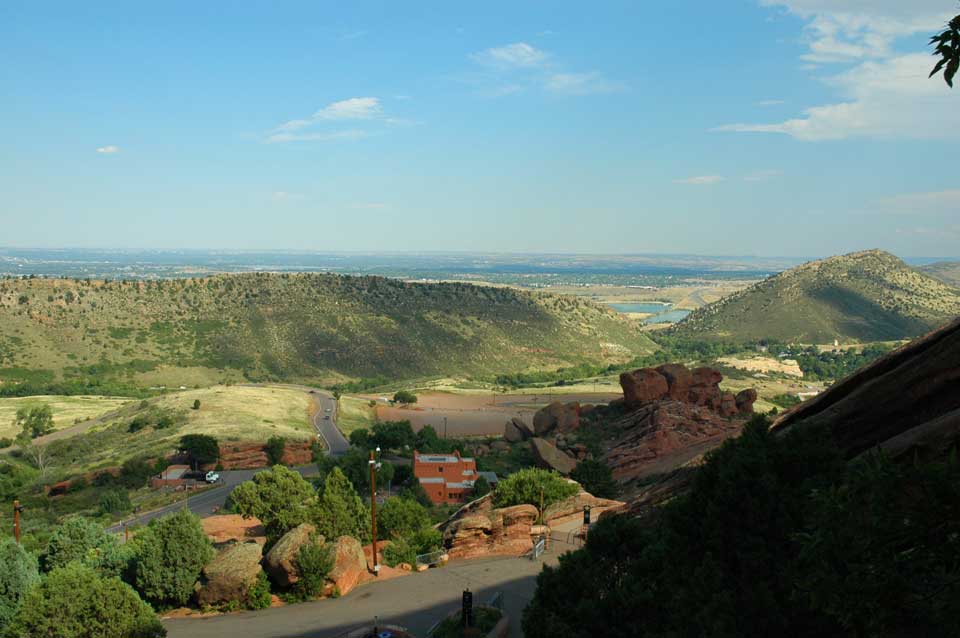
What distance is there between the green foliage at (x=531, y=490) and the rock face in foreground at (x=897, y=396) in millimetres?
21192

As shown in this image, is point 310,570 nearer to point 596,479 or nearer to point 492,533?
point 492,533

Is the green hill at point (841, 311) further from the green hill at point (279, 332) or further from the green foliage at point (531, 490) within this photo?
the green foliage at point (531, 490)

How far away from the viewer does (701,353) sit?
153125 mm

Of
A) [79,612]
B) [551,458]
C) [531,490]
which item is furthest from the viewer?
[551,458]

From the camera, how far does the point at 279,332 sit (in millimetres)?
136625

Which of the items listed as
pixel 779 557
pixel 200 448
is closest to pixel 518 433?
pixel 200 448

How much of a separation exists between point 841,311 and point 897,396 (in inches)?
7181

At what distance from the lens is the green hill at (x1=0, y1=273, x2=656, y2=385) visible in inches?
4791

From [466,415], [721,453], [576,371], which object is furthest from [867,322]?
[721,453]

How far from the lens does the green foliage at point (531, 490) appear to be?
36.4m

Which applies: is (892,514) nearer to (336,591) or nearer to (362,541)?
(336,591)

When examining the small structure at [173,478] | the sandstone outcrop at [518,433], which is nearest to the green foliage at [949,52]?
the small structure at [173,478]

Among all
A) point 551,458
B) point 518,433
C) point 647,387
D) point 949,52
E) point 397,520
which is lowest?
point 518,433

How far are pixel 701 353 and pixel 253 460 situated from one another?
112631 mm
